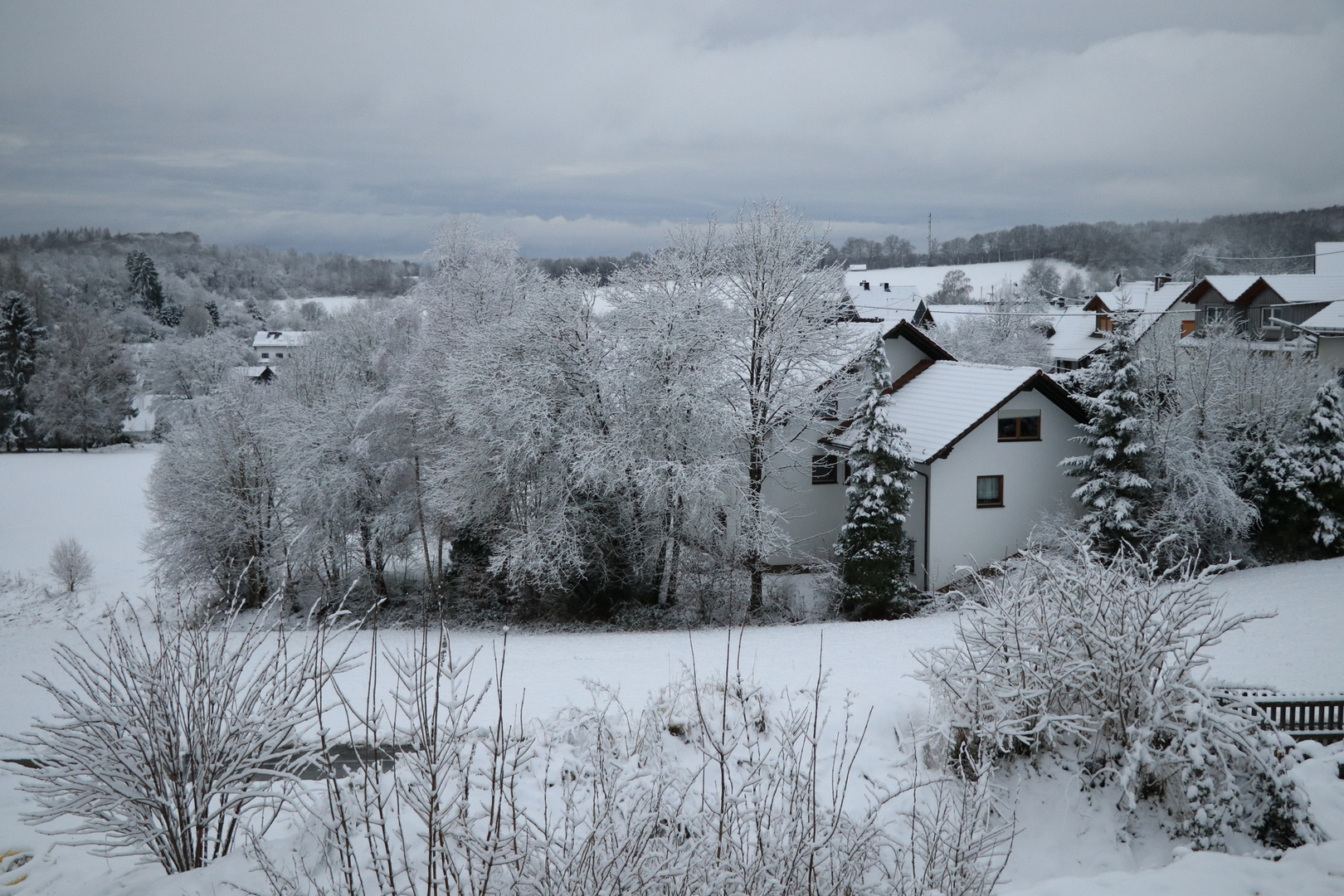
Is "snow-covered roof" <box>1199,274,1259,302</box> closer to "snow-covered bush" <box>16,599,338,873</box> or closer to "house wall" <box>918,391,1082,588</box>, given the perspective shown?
"house wall" <box>918,391,1082,588</box>

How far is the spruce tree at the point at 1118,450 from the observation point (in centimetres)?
1898

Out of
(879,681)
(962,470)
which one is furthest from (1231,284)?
(879,681)

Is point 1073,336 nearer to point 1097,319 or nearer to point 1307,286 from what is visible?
point 1097,319

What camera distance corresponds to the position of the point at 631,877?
4.23m

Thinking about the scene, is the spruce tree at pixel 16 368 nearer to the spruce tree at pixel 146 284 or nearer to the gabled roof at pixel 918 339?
the spruce tree at pixel 146 284

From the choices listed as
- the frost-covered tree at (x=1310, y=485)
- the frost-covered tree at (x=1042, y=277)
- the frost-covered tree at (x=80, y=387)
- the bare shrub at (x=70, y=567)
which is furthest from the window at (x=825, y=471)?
the frost-covered tree at (x=1042, y=277)

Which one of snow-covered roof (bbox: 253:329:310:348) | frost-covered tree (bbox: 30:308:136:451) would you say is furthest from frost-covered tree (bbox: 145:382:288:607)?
snow-covered roof (bbox: 253:329:310:348)

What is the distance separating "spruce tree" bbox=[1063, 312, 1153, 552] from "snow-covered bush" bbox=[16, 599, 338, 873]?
59.0ft

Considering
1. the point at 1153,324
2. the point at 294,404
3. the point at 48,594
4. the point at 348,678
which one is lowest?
the point at 48,594

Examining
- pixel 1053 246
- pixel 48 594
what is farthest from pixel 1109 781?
pixel 1053 246

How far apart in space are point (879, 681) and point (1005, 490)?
11.5 meters

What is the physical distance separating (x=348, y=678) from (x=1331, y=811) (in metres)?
13.4

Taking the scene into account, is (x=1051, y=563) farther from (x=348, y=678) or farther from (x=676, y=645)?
(x=348, y=678)

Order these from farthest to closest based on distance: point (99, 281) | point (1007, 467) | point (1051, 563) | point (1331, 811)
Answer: point (99, 281) < point (1007, 467) < point (1051, 563) < point (1331, 811)
